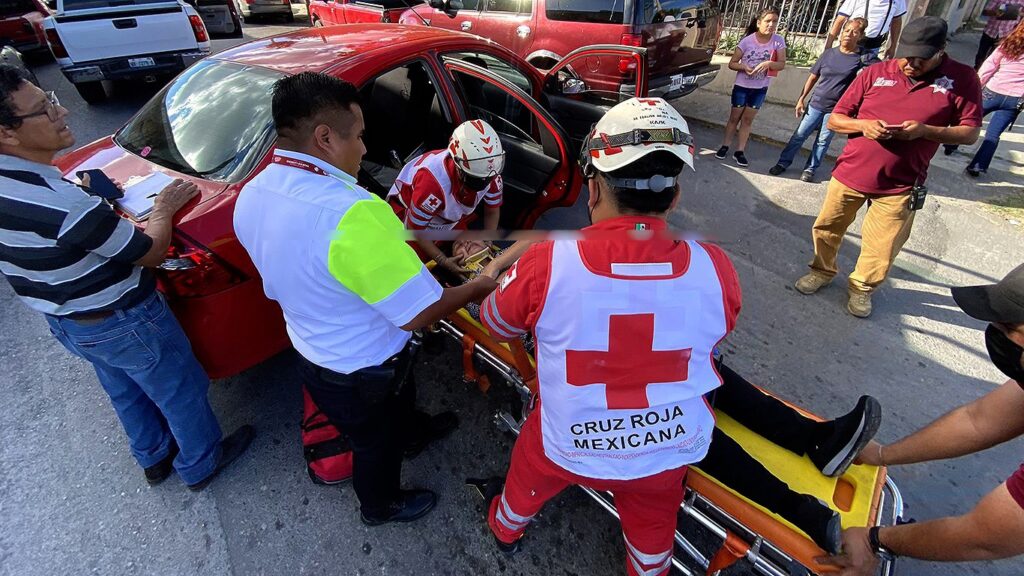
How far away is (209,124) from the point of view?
8.98 feet

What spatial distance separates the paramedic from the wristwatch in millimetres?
1518

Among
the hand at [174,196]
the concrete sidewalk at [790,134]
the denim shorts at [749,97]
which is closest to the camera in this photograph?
the hand at [174,196]

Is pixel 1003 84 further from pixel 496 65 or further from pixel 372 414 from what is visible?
pixel 372 414

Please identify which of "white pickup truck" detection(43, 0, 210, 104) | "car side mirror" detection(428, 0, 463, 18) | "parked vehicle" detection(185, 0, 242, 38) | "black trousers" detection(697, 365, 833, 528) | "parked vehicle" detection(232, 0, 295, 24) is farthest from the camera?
"parked vehicle" detection(232, 0, 295, 24)

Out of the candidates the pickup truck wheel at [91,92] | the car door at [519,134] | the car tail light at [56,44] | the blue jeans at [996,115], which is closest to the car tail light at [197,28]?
the car tail light at [56,44]

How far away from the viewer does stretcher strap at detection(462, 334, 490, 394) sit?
2564 mm

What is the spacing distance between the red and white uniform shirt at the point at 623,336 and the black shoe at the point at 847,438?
68 centimetres

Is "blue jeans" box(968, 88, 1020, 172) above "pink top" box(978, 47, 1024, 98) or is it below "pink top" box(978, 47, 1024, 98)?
below

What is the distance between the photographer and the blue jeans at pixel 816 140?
5.27 meters

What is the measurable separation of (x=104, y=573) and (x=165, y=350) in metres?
Result: 0.97

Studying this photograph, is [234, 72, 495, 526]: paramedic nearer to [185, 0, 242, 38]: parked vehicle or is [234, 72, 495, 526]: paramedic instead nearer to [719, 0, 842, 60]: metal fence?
[719, 0, 842, 60]: metal fence

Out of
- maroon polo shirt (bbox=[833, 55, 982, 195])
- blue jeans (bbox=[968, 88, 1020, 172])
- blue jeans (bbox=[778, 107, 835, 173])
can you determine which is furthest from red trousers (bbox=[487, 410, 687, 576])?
blue jeans (bbox=[968, 88, 1020, 172])

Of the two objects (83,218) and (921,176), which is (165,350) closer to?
(83,218)

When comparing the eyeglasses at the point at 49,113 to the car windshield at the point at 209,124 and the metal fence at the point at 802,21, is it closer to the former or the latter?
the car windshield at the point at 209,124
